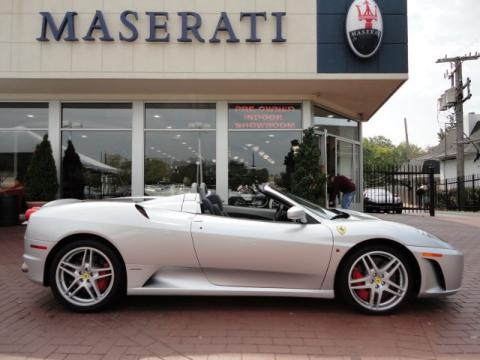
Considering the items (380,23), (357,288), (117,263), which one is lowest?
(357,288)

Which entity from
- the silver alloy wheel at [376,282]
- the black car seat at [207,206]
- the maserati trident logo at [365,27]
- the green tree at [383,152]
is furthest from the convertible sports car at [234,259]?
the green tree at [383,152]

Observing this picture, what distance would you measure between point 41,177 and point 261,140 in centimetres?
586

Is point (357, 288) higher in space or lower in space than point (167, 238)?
lower

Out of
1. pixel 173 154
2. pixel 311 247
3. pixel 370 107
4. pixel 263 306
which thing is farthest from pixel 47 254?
pixel 370 107

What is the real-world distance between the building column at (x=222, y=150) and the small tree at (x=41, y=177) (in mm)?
4352

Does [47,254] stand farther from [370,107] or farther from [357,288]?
[370,107]

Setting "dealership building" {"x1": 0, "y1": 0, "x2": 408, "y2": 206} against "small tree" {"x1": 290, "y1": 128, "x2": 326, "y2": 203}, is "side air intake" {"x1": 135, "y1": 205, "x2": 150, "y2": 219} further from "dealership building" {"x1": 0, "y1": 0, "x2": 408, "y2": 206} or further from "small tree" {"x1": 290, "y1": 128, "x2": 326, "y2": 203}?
"small tree" {"x1": 290, "y1": 128, "x2": 326, "y2": 203}

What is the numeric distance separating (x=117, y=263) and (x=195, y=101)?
25.4ft

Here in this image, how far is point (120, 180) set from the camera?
1064 centimetres

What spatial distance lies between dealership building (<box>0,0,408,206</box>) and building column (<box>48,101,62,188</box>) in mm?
27

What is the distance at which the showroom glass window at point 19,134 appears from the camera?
10.7 m

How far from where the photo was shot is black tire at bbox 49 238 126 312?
3.67 metres

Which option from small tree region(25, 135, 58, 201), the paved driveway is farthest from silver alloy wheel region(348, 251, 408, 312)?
small tree region(25, 135, 58, 201)

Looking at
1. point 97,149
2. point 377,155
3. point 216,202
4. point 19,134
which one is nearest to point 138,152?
point 97,149
